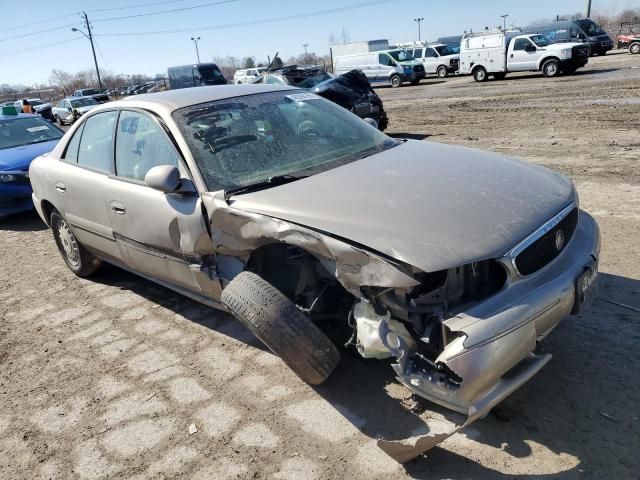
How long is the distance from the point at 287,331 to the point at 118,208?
1.81 meters

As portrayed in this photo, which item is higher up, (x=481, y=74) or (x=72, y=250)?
(x=481, y=74)

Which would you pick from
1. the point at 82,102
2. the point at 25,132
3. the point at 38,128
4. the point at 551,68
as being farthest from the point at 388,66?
the point at 25,132

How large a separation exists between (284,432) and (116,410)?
1047 millimetres

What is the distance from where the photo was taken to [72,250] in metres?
5.06

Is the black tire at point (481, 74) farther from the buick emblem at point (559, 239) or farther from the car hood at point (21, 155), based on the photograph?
the buick emblem at point (559, 239)

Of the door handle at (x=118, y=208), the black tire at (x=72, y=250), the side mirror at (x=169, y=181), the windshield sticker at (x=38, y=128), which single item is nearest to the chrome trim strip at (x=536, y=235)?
the side mirror at (x=169, y=181)

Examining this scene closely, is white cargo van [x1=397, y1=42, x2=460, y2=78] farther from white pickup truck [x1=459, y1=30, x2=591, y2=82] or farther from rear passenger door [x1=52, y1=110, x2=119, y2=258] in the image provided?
rear passenger door [x1=52, y1=110, x2=119, y2=258]

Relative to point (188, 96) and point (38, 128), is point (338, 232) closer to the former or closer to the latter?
point (188, 96)

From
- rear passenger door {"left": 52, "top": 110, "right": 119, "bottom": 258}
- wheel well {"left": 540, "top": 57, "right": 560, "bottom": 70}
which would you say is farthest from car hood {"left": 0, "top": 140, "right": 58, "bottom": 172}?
wheel well {"left": 540, "top": 57, "right": 560, "bottom": 70}

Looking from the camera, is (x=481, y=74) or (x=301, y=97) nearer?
(x=301, y=97)

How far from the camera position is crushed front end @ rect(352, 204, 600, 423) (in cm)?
222

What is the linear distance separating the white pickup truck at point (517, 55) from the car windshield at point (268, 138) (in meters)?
20.6

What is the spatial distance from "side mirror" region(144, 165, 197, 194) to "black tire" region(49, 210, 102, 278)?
202 centimetres

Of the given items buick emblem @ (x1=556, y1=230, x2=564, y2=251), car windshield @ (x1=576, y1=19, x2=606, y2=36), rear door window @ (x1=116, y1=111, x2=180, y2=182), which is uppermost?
car windshield @ (x1=576, y1=19, x2=606, y2=36)
